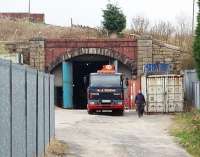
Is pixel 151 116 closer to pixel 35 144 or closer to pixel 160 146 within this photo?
pixel 160 146

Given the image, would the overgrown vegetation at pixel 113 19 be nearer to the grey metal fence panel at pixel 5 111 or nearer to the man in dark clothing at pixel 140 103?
the man in dark clothing at pixel 140 103

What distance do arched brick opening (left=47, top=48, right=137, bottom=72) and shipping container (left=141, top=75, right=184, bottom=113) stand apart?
9.34 meters

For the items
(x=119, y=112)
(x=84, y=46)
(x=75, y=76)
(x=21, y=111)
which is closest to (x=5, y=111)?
(x=21, y=111)

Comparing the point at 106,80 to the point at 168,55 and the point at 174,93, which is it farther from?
the point at 168,55

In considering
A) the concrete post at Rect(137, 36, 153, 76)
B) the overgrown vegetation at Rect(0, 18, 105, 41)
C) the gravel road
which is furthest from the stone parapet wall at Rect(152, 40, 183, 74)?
the gravel road

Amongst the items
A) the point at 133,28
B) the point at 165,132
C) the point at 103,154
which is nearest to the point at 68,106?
the point at 133,28

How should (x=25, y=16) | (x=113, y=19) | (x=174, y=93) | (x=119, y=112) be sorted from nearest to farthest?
(x=119, y=112) → (x=174, y=93) → (x=113, y=19) → (x=25, y=16)

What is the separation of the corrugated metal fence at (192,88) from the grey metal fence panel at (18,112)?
25.7 meters

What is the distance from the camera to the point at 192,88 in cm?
4194

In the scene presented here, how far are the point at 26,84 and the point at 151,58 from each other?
1522 inches

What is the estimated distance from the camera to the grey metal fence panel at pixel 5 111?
9.48m

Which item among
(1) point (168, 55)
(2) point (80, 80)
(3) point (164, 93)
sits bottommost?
(2) point (80, 80)

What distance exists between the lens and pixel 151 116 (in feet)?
132

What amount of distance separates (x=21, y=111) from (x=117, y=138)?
13.1 meters
